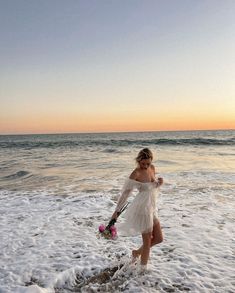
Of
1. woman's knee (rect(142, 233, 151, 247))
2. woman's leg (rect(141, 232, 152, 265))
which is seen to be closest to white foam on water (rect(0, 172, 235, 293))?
woman's leg (rect(141, 232, 152, 265))

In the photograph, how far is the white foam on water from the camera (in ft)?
17.0

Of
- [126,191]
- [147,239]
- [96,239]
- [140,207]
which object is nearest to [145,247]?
[147,239]

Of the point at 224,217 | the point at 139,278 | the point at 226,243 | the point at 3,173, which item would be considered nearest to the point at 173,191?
the point at 224,217

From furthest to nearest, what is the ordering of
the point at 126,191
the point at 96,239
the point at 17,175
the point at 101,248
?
the point at 17,175
the point at 96,239
the point at 101,248
the point at 126,191

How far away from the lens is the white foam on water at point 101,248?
5176 mm

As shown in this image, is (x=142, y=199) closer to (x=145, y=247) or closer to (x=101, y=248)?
(x=145, y=247)

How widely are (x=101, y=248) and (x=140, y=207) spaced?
6.08 feet

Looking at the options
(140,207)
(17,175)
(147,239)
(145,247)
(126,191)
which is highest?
(126,191)

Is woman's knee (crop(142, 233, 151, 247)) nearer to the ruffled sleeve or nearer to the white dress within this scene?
the white dress

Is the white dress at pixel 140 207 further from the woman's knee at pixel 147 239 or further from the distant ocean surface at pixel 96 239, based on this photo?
the distant ocean surface at pixel 96 239

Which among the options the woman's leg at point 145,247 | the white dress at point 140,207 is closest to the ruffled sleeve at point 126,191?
the white dress at point 140,207

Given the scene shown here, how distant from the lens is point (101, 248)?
6.59 m

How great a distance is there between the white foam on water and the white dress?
32.0 inches

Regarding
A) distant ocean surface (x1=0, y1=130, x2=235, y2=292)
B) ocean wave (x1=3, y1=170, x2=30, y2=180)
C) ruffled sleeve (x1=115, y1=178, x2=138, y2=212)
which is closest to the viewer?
ruffled sleeve (x1=115, y1=178, x2=138, y2=212)
